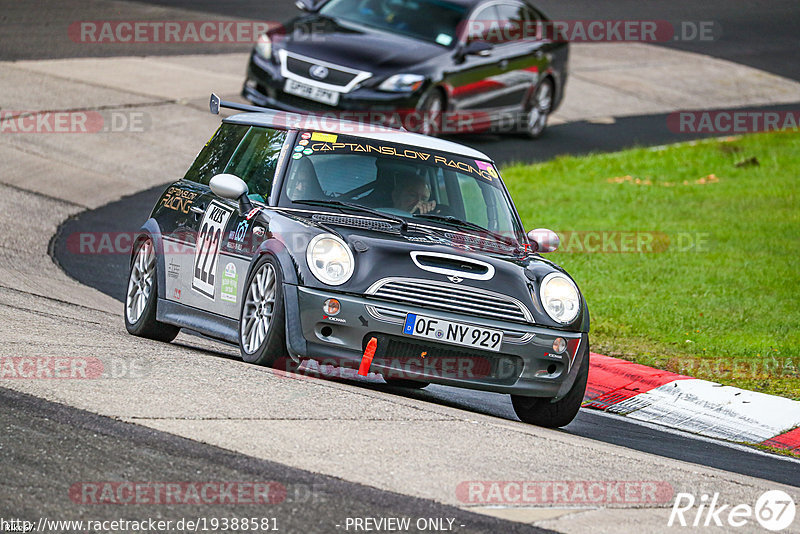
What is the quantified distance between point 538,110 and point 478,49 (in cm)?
232

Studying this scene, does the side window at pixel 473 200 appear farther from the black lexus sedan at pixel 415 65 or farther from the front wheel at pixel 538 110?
the front wheel at pixel 538 110

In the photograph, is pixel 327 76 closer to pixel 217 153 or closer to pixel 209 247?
pixel 217 153

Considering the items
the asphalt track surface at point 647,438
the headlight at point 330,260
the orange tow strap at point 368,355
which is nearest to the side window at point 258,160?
the headlight at point 330,260

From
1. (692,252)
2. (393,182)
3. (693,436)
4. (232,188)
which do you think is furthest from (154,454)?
(692,252)

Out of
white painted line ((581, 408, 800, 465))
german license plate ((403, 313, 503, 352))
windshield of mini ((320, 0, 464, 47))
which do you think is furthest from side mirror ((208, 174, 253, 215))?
windshield of mini ((320, 0, 464, 47))

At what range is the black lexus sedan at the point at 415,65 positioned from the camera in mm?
17062

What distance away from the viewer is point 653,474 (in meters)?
6.54

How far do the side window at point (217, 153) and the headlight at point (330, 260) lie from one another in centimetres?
179

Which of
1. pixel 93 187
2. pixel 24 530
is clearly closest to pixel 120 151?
pixel 93 187

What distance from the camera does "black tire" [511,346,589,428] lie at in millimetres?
8125

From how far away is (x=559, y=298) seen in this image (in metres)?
7.97

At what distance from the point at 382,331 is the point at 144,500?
2.48m

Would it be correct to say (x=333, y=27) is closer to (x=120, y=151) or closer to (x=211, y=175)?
(x=120, y=151)

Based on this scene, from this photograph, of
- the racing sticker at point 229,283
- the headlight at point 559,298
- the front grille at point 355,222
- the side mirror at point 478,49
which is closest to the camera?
the headlight at point 559,298
